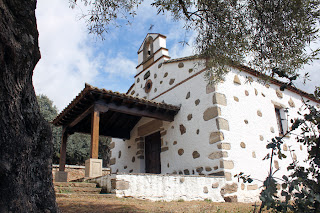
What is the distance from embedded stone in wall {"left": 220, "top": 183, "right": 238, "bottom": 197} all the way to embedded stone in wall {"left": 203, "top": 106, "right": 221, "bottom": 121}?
1.93 meters

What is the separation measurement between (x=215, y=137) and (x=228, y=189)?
1.41 metres

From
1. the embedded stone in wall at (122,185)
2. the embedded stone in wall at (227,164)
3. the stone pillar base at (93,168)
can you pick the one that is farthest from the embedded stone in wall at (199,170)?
the stone pillar base at (93,168)

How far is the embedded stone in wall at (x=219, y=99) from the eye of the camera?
25.2ft

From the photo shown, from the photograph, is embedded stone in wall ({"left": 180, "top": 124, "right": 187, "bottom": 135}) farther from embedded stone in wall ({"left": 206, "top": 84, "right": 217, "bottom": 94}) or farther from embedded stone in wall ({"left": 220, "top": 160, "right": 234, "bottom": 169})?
embedded stone in wall ({"left": 220, "top": 160, "right": 234, "bottom": 169})

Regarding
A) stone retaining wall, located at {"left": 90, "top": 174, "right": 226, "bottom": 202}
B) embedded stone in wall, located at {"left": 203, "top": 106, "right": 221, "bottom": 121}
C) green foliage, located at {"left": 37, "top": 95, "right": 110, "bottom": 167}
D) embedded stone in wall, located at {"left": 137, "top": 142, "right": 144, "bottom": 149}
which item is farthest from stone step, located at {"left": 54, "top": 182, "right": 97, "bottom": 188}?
green foliage, located at {"left": 37, "top": 95, "right": 110, "bottom": 167}

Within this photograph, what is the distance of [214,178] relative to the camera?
690 centimetres

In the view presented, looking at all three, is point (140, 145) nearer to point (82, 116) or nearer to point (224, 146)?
point (82, 116)

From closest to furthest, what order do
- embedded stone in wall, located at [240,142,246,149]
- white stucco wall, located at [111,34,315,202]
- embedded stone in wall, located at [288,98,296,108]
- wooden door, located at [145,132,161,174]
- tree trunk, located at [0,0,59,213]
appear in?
1. tree trunk, located at [0,0,59,213]
2. white stucco wall, located at [111,34,315,202]
3. embedded stone in wall, located at [240,142,246,149]
4. wooden door, located at [145,132,161,174]
5. embedded stone in wall, located at [288,98,296,108]

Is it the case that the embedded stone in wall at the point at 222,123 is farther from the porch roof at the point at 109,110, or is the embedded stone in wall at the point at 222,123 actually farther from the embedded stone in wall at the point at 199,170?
the porch roof at the point at 109,110

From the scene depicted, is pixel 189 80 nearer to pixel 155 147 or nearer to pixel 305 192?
pixel 155 147

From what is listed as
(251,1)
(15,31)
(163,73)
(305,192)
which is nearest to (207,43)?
(251,1)

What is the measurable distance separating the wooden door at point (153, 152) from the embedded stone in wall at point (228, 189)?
2.88 m

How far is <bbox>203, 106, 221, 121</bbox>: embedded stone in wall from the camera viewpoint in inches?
298

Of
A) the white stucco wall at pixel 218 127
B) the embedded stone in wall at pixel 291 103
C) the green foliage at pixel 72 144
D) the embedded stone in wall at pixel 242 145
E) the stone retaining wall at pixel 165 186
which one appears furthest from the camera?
the green foliage at pixel 72 144
